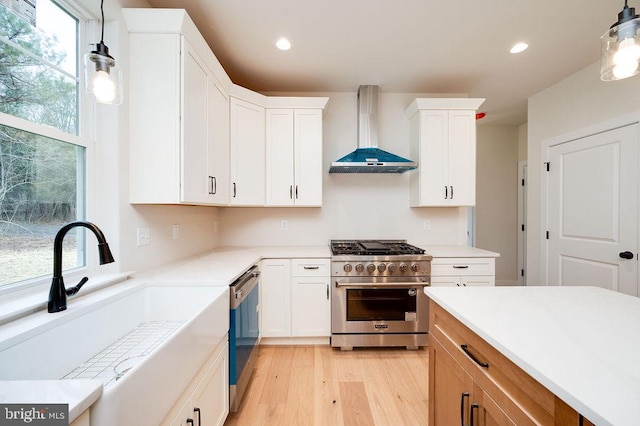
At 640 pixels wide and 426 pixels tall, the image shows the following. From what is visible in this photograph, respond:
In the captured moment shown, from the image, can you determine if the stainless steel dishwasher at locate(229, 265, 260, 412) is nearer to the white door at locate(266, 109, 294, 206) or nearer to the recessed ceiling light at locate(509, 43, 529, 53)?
the white door at locate(266, 109, 294, 206)

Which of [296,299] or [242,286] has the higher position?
[242,286]

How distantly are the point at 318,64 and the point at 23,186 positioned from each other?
7.71 feet

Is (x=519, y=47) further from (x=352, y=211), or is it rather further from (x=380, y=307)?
(x=380, y=307)

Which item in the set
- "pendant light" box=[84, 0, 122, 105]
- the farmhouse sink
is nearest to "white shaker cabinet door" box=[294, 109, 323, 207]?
the farmhouse sink

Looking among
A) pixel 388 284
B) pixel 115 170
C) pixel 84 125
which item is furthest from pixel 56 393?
pixel 388 284

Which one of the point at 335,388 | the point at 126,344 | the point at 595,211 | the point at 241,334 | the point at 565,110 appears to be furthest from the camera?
the point at 565,110

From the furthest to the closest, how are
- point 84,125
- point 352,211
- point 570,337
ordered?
point 352,211
point 84,125
point 570,337

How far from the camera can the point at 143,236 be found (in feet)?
5.59

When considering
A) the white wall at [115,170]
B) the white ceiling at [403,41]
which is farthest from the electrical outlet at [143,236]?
the white ceiling at [403,41]

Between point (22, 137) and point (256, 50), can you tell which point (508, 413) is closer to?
point (22, 137)

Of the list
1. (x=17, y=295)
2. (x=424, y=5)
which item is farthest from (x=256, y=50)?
(x=17, y=295)

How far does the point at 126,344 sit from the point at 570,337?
1.77 metres

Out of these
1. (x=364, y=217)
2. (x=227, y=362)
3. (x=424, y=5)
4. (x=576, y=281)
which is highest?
(x=424, y=5)

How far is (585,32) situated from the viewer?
2.05 meters
